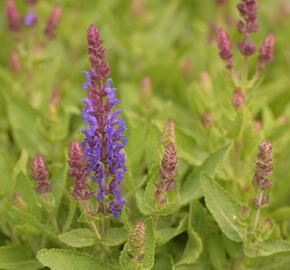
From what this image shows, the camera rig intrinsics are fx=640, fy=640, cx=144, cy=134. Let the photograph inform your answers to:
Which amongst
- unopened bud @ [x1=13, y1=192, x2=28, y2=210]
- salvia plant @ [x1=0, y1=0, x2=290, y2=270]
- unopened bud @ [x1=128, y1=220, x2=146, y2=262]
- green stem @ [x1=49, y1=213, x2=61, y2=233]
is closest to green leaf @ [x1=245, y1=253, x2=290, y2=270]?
salvia plant @ [x1=0, y1=0, x2=290, y2=270]

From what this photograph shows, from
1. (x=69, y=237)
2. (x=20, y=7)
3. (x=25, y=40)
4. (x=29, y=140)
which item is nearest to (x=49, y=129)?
(x=29, y=140)

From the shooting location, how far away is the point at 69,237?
2.02 metres

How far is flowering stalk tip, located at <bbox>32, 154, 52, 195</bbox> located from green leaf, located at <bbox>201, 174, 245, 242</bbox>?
0.51 meters

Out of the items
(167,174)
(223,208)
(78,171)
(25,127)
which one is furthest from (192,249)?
(25,127)

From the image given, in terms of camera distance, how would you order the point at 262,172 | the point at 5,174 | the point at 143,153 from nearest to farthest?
the point at 262,172 → the point at 5,174 → the point at 143,153

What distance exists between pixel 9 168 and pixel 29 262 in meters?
0.42

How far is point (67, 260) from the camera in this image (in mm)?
1954

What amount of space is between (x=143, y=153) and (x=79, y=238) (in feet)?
2.29

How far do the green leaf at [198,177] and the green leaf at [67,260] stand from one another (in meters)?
0.42

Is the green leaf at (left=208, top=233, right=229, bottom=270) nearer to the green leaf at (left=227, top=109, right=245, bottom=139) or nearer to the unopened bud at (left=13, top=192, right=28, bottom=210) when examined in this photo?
the green leaf at (left=227, top=109, right=245, bottom=139)

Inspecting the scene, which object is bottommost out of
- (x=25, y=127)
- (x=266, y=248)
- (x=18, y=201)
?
(x=266, y=248)

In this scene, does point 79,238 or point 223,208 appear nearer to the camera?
point 79,238

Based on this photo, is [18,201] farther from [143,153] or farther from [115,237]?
[143,153]

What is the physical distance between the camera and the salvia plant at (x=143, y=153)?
1.91 m
